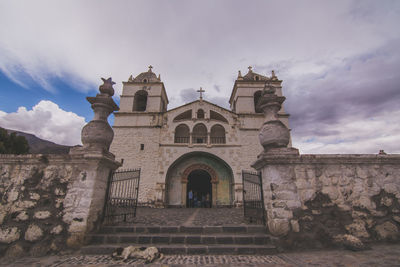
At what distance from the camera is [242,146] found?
14.1 metres

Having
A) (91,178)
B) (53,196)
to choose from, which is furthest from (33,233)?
(91,178)

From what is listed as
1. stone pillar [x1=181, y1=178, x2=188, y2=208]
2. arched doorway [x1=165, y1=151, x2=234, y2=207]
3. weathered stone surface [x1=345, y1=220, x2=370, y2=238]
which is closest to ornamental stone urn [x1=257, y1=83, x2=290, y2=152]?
weathered stone surface [x1=345, y1=220, x2=370, y2=238]

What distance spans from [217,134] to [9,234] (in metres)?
13.1

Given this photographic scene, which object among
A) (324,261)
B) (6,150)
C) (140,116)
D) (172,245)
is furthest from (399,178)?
(6,150)

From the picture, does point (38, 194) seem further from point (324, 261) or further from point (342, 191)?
point (342, 191)

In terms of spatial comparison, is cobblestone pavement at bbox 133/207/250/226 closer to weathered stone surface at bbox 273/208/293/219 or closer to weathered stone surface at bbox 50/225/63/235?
weathered stone surface at bbox 273/208/293/219

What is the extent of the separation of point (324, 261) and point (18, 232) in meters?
5.37

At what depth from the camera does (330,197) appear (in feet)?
12.0

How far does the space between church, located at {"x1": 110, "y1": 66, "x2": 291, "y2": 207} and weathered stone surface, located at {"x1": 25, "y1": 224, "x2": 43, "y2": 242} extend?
30.9 feet

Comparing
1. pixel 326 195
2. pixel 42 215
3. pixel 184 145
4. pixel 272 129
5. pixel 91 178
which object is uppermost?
pixel 184 145

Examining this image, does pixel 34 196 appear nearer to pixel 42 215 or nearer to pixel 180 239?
pixel 42 215

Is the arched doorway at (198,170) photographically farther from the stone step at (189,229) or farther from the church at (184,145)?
the stone step at (189,229)

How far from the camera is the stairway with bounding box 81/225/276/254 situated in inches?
130

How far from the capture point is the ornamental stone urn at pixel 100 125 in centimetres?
400
